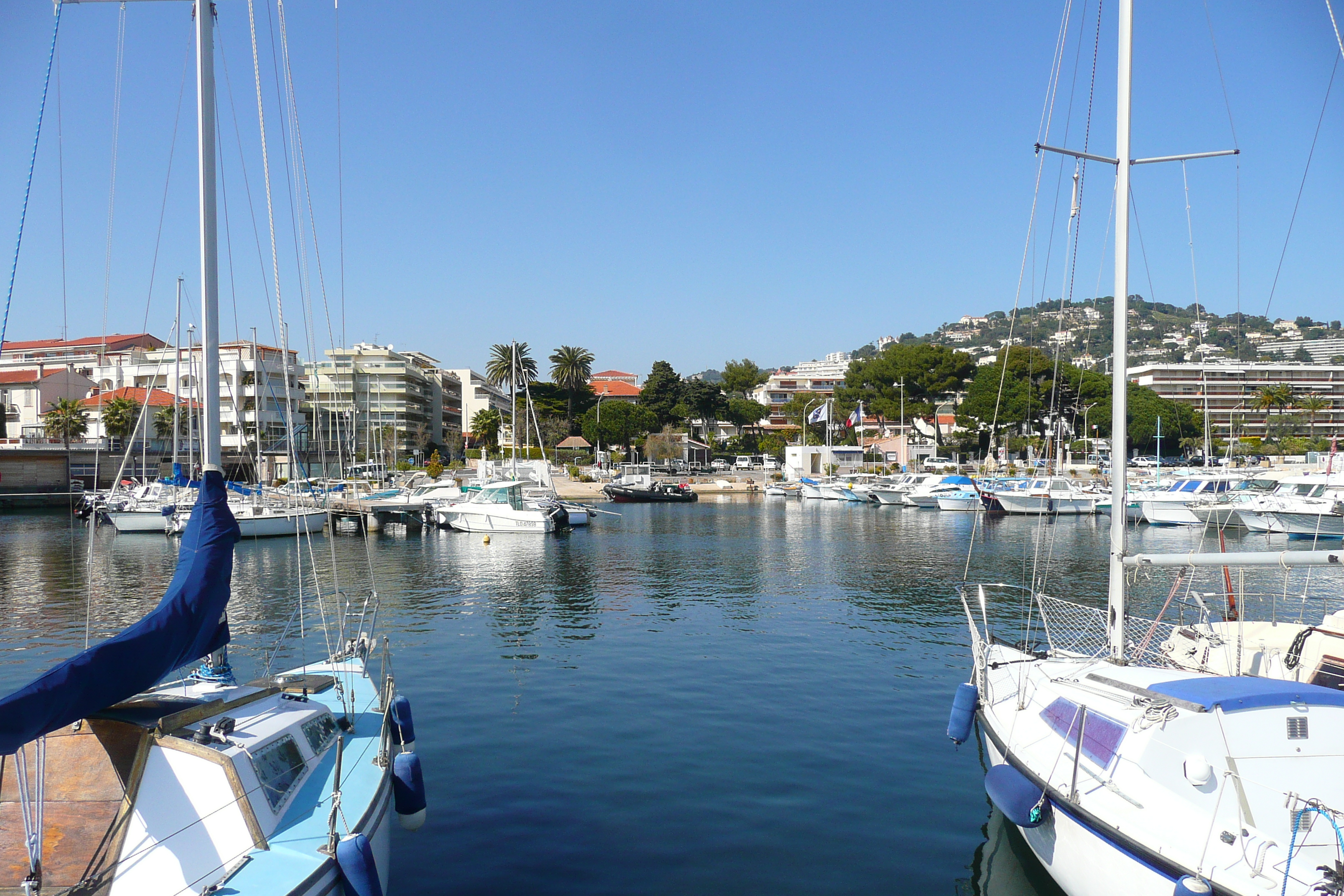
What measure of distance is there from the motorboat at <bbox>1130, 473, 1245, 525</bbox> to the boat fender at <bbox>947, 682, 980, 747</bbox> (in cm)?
4953

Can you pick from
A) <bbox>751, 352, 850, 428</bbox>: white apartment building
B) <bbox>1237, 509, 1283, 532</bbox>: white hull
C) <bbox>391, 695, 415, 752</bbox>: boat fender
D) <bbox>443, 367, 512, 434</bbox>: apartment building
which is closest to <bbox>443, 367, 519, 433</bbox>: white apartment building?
<bbox>443, 367, 512, 434</bbox>: apartment building

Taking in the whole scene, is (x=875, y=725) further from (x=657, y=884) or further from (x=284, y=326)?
(x=284, y=326)

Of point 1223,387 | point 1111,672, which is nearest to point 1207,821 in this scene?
point 1111,672

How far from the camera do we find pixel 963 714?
11.5 m

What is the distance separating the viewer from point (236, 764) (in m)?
7.14

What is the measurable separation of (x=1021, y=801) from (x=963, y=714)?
333 centimetres

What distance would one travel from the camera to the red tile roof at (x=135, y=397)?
6788 cm

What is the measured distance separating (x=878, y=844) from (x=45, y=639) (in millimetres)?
20919

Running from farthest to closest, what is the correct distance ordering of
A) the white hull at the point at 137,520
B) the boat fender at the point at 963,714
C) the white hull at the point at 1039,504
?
the white hull at the point at 1039,504
the white hull at the point at 137,520
the boat fender at the point at 963,714

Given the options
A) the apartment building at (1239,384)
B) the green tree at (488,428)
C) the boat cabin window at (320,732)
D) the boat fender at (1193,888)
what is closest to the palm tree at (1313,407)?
the apartment building at (1239,384)

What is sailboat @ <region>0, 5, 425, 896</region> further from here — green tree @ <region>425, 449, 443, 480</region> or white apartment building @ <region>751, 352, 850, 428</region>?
white apartment building @ <region>751, 352, 850, 428</region>

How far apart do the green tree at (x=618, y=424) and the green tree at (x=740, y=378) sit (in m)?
30.9

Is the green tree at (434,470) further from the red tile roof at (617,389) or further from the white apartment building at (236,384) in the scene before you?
the red tile roof at (617,389)

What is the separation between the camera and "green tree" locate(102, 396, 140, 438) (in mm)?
64125
